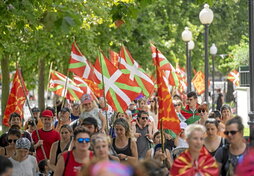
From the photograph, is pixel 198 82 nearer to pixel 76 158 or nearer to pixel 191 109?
pixel 191 109

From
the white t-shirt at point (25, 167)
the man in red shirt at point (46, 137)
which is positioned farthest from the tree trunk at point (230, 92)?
the white t-shirt at point (25, 167)

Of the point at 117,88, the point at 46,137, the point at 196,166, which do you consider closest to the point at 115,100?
the point at 117,88

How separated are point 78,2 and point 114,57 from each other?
27.1ft

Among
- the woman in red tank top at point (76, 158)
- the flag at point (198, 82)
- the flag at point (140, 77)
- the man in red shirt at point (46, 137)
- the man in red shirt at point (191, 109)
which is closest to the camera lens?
the woman in red tank top at point (76, 158)

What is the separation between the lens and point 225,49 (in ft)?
159

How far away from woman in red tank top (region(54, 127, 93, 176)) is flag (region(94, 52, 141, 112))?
5.37 meters

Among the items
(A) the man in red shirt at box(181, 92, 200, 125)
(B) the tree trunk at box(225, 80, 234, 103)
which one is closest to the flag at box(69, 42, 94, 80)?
(A) the man in red shirt at box(181, 92, 200, 125)

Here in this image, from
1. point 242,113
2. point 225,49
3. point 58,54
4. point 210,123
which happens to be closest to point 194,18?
point 225,49

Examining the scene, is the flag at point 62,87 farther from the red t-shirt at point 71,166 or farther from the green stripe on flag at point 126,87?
the red t-shirt at point 71,166

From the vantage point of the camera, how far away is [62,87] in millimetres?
19625

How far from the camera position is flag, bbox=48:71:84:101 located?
18.6m

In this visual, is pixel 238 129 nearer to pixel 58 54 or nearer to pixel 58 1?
pixel 58 1

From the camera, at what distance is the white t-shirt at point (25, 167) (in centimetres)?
1014

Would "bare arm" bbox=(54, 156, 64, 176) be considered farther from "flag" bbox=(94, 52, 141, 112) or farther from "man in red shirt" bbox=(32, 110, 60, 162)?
"flag" bbox=(94, 52, 141, 112)
